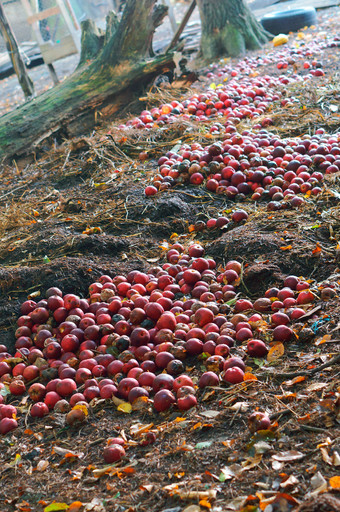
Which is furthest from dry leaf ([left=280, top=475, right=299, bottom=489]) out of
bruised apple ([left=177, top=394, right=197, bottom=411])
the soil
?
bruised apple ([left=177, top=394, right=197, bottom=411])

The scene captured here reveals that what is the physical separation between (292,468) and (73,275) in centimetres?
257

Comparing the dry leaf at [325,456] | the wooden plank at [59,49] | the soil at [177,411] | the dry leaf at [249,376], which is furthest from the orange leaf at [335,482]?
the wooden plank at [59,49]

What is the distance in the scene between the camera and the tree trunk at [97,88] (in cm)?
775

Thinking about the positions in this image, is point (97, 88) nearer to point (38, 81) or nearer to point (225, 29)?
point (225, 29)

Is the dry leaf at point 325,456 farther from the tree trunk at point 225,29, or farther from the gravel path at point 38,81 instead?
the gravel path at point 38,81

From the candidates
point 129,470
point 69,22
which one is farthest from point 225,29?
point 129,470

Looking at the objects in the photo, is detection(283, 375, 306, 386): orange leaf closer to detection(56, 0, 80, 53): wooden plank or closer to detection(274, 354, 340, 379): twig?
detection(274, 354, 340, 379): twig

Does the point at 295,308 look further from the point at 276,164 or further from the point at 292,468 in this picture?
the point at 276,164

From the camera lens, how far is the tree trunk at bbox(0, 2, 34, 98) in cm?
1049

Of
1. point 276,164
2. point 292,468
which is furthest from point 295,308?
point 276,164

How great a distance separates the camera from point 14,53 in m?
10.7

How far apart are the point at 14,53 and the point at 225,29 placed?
4.68 m

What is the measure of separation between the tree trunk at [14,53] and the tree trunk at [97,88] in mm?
2085

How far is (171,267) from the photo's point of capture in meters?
4.25
